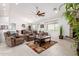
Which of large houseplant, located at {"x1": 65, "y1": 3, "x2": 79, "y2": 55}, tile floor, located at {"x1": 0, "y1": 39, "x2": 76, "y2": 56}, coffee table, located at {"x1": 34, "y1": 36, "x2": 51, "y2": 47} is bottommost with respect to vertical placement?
tile floor, located at {"x1": 0, "y1": 39, "x2": 76, "y2": 56}

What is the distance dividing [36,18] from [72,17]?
2.19 feet

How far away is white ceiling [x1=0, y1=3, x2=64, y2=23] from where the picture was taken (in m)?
2.84

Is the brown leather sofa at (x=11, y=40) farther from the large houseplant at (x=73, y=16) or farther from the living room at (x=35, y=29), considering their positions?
the large houseplant at (x=73, y=16)

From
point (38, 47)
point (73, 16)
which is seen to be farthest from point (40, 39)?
point (73, 16)

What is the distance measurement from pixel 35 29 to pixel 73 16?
0.75 metres

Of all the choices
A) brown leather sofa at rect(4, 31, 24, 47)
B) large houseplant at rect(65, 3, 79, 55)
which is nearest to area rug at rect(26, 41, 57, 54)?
brown leather sofa at rect(4, 31, 24, 47)

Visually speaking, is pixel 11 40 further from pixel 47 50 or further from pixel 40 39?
pixel 47 50

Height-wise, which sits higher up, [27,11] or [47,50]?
[27,11]

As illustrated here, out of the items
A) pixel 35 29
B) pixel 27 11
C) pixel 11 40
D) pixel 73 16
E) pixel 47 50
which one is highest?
pixel 27 11

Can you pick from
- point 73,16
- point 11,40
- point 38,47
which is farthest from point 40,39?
point 73,16

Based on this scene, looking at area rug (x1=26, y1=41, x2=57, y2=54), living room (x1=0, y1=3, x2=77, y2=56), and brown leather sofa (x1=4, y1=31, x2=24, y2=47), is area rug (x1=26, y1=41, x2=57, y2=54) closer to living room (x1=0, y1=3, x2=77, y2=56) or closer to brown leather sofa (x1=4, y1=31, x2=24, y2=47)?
living room (x1=0, y1=3, x2=77, y2=56)

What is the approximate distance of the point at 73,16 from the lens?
2.86m

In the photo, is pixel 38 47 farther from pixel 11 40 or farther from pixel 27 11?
pixel 27 11

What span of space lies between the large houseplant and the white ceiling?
125mm
